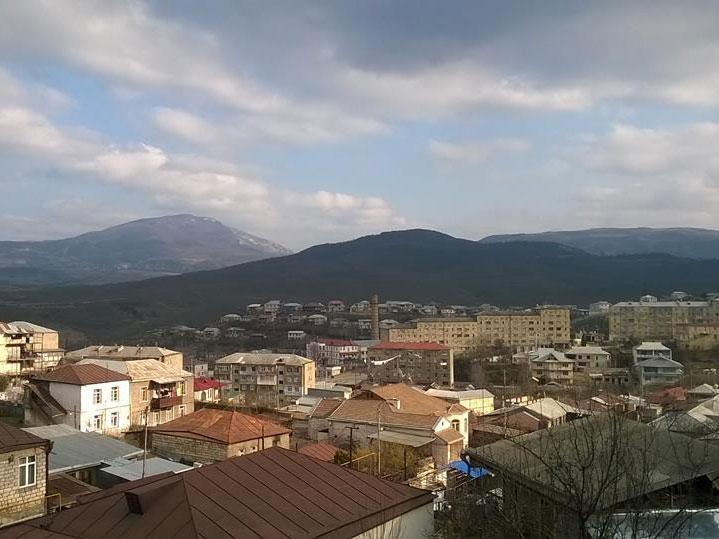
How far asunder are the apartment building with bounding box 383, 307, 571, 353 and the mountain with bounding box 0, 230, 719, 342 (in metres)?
37.8

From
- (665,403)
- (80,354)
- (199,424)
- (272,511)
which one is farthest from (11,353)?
(665,403)

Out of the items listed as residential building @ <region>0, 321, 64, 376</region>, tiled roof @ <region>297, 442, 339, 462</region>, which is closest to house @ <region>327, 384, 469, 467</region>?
tiled roof @ <region>297, 442, 339, 462</region>

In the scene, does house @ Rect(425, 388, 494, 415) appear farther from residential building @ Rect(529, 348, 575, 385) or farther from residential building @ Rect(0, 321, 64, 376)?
residential building @ Rect(0, 321, 64, 376)

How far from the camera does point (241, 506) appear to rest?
24.0 feet

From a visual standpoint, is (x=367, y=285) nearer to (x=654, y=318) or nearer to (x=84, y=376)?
(x=654, y=318)

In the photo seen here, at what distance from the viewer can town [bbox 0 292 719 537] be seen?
21.6 ft

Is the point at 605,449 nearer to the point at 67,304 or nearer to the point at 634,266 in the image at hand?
the point at 67,304

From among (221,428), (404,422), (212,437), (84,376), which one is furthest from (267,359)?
(212,437)

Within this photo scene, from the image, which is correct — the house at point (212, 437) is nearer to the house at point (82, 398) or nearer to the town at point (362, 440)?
the town at point (362, 440)

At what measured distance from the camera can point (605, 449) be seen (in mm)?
6059

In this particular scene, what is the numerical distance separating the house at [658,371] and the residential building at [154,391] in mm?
35604

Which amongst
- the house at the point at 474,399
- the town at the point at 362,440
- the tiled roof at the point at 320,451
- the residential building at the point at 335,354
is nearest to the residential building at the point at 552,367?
the town at the point at 362,440

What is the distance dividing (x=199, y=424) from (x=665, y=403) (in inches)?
954

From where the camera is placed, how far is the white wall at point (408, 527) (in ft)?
25.7
